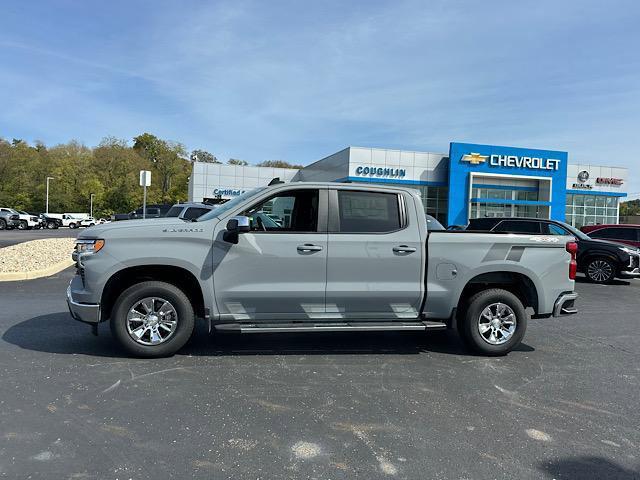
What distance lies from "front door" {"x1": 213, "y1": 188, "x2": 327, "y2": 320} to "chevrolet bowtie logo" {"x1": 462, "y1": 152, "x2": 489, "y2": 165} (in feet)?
117

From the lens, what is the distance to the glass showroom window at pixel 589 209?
144 ft

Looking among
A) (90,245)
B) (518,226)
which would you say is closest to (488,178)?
(518,226)

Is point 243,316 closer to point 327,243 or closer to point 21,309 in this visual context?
point 327,243

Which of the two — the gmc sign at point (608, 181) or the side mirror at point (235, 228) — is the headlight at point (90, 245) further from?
the gmc sign at point (608, 181)

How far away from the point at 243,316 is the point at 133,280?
128 cm

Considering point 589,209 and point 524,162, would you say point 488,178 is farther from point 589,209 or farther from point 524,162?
point 589,209

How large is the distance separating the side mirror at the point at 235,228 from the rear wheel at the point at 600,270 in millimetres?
11884

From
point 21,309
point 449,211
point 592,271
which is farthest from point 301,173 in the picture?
point 21,309

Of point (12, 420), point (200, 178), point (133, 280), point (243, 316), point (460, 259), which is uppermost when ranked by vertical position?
point (200, 178)

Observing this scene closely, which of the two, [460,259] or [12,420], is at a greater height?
[460,259]

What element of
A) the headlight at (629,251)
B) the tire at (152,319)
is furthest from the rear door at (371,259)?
the headlight at (629,251)

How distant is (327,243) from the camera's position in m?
5.34

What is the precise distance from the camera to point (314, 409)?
160 inches

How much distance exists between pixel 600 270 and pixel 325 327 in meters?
11.2
